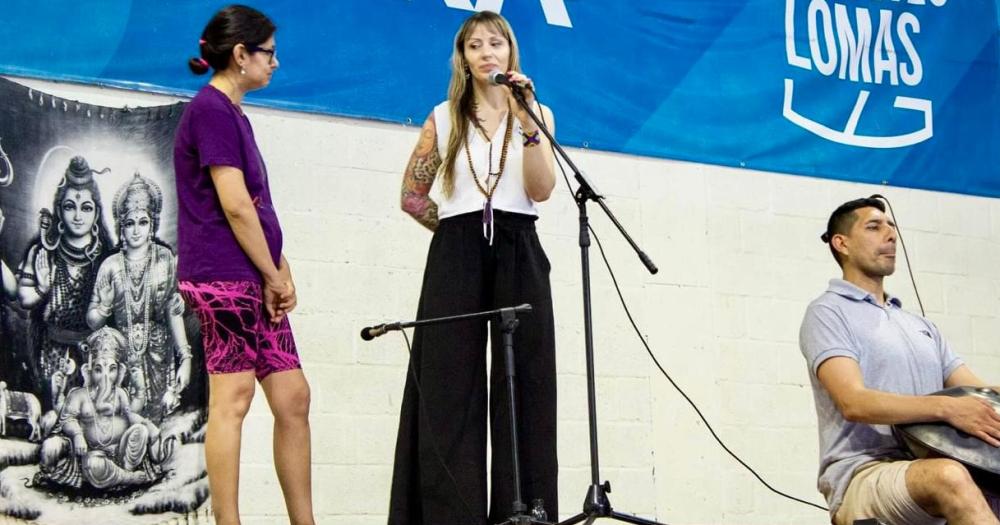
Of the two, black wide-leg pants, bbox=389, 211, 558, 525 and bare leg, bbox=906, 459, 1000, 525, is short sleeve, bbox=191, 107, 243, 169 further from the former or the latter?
bare leg, bbox=906, 459, 1000, 525

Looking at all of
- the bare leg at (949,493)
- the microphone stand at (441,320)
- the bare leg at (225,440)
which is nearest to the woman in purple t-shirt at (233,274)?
the bare leg at (225,440)

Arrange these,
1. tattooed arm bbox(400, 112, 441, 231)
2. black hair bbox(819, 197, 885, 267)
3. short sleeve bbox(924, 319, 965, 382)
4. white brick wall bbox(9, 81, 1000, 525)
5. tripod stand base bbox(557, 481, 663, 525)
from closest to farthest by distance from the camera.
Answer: tripod stand base bbox(557, 481, 663, 525) < tattooed arm bbox(400, 112, 441, 231) < short sleeve bbox(924, 319, 965, 382) < black hair bbox(819, 197, 885, 267) < white brick wall bbox(9, 81, 1000, 525)

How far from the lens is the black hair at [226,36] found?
10.2 feet

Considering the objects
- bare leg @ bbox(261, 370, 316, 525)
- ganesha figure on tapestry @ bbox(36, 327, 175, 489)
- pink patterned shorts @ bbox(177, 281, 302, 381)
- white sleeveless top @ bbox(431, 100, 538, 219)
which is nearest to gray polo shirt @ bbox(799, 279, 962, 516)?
white sleeveless top @ bbox(431, 100, 538, 219)

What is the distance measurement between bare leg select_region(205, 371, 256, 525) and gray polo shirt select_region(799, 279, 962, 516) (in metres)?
1.46

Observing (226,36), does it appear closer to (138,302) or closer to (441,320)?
(441,320)

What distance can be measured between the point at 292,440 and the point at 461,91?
0.96 meters

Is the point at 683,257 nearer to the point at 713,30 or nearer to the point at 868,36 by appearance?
the point at 713,30

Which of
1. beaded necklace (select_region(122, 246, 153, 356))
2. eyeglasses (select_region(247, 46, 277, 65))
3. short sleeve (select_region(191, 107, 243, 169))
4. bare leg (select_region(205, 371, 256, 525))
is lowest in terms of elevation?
bare leg (select_region(205, 371, 256, 525))

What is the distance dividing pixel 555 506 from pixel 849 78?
8.62 feet

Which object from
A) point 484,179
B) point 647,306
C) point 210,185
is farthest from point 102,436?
point 647,306

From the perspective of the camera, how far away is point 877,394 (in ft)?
10.3

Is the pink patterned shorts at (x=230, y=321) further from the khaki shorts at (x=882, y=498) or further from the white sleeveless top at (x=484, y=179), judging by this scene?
the khaki shorts at (x=882, y=498)

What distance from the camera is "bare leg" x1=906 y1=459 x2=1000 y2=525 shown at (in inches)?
115
